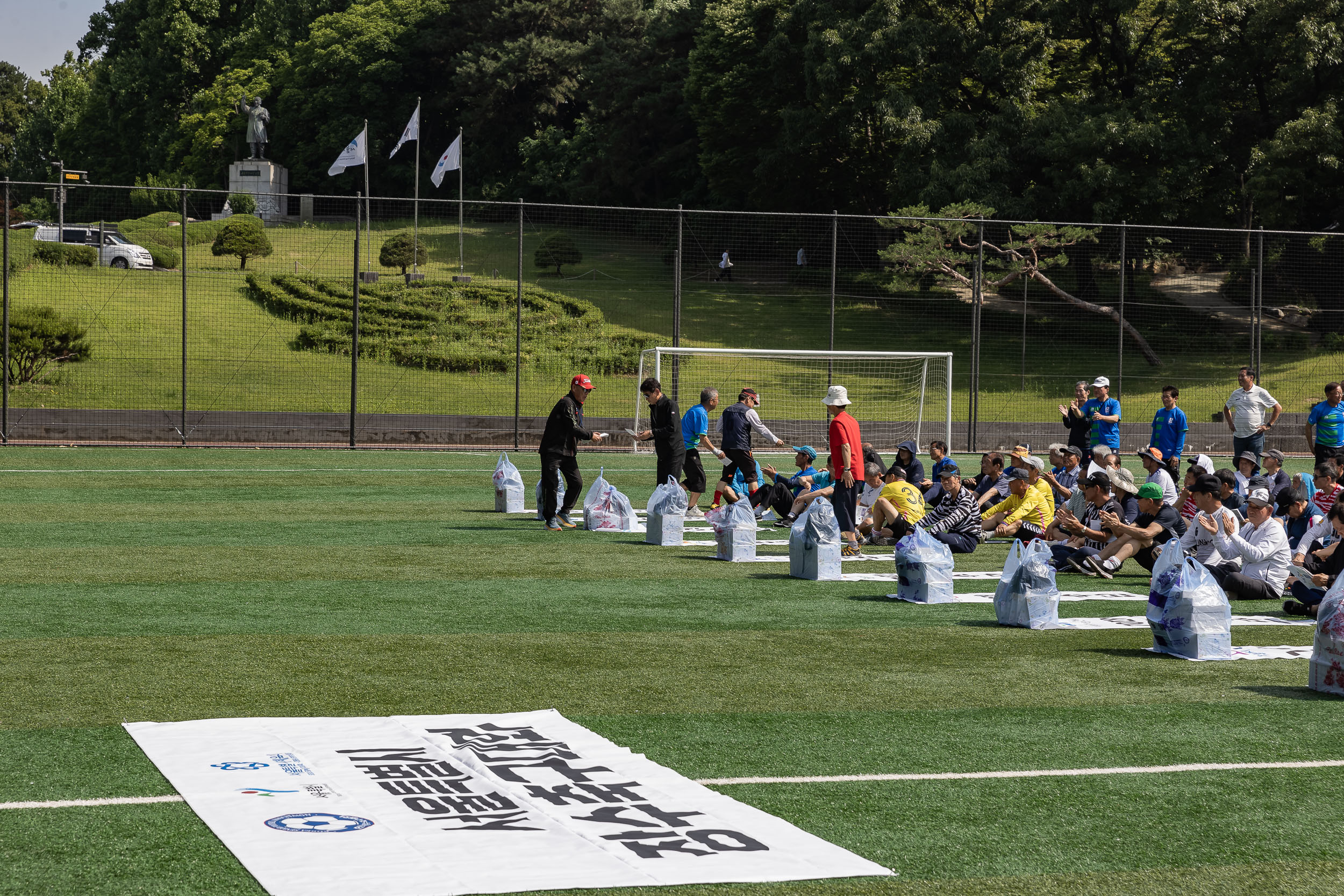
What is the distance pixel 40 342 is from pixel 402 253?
8.69 m

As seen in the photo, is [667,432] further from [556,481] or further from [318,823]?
[318,823]

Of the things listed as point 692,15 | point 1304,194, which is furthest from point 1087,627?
point 692,15

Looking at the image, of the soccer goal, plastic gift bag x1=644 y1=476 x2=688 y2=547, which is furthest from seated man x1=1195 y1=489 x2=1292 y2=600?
the soccer goal

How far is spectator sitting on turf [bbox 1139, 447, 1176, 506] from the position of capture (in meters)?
12.8

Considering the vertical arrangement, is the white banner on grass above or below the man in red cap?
below

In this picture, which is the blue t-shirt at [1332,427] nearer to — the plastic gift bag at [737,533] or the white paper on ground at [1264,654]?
the plastic gift bag at [737,533]

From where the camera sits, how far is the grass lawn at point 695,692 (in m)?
5.03

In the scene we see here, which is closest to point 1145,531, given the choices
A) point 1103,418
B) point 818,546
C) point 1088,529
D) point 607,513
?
point 1088,529

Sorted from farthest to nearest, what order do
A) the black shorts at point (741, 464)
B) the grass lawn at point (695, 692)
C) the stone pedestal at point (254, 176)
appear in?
the stone pedestal at point (254, 176) → the black shorts at point (741, 464) → the grass lawn at point (695, 692)

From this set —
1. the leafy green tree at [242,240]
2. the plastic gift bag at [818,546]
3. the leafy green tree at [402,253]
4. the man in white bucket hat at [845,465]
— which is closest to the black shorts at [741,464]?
the man in white bucket hat at [845,465]

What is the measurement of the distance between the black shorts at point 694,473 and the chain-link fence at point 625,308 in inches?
378

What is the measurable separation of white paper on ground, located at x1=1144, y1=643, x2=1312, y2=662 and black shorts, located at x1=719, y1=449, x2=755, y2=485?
7.71 m

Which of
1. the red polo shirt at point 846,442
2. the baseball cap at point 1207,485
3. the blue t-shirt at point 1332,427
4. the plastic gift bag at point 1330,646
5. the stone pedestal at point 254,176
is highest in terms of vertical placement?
the stone pedestal at point 254,176

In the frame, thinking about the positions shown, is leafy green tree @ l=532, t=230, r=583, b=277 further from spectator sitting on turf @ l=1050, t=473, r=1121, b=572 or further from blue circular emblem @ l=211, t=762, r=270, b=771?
blue circular emblem @ l=211, t=762, r=270, b=771
